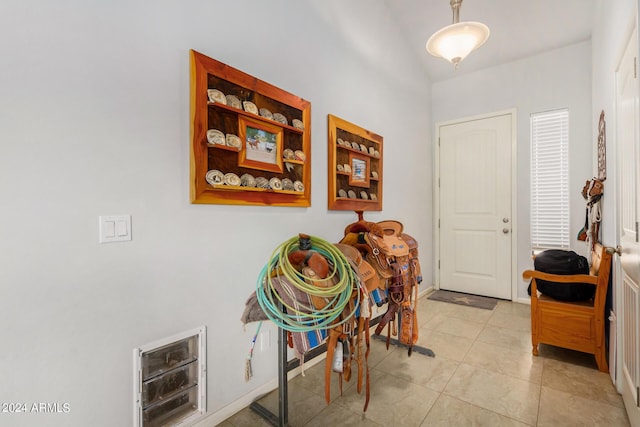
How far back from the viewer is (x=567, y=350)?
2377 mm

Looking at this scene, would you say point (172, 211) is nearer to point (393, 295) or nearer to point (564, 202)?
point (393, 295)

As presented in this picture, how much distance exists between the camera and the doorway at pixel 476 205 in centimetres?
366

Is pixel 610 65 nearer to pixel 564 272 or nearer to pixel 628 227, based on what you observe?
pixel 628 227

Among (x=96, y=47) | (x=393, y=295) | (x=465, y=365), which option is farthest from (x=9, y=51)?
(x=465, y=365)

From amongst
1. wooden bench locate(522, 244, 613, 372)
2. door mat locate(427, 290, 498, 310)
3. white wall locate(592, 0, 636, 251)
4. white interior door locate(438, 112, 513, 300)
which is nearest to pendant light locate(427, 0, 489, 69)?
white wall locate(592, 0, 636, 251)

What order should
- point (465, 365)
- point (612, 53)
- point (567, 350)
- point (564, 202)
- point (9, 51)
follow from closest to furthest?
point (9, 51) < point (612, 53) < point (465, 365) < point (567, 350) < point (564, 202)

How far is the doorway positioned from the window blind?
24cm

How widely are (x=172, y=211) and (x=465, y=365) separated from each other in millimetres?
2291

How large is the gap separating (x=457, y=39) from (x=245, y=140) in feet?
5.61

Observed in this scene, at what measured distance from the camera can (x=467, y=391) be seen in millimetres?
1852

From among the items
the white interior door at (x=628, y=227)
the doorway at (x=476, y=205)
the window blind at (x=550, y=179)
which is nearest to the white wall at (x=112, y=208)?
the white interior door at (x=628, y=227)

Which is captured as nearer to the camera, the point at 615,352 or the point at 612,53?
the point at 615,352

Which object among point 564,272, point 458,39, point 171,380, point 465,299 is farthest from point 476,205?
point 171,380

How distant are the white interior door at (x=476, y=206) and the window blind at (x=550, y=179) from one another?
26 centimetres
